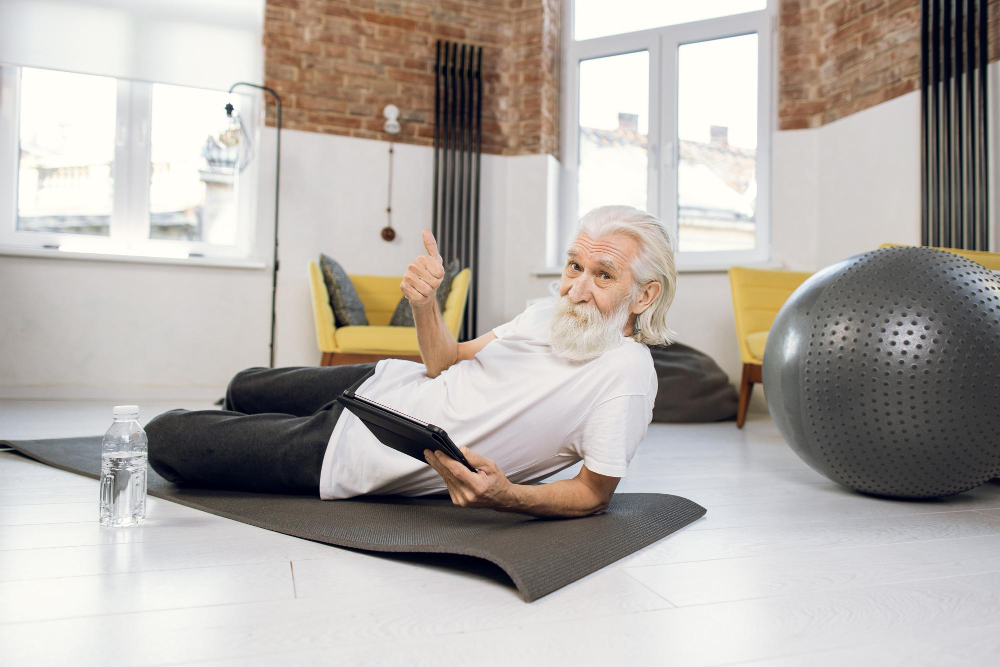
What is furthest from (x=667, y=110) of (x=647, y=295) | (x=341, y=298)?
(x=647, y=295)

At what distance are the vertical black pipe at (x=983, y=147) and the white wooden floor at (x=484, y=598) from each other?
241 centimetres

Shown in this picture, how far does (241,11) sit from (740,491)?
15.2 ft

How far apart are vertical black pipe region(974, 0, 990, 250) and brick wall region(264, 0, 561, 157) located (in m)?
2.66

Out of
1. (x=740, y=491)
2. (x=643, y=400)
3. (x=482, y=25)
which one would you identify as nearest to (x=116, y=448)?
(x=643, y=400)

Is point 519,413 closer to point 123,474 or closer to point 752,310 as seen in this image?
point 123,474

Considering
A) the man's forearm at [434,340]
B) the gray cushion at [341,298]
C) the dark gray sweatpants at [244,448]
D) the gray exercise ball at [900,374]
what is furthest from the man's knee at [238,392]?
the gray cushion at [341,298]

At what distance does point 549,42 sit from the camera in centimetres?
541

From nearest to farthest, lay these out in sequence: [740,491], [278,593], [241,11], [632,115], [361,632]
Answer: [361,632]
[278,593]
[740,491]
[241,11]
[632,115]

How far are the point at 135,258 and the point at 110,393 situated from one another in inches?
33.9

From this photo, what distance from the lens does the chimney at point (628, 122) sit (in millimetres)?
5344

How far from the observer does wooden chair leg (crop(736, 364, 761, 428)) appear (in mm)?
3896

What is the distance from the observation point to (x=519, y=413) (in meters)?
1.57

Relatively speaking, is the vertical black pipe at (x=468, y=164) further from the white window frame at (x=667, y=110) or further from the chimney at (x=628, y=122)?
the chimney at (x=628, y=122)

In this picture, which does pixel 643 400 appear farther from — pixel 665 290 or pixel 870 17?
pixel 870 17
